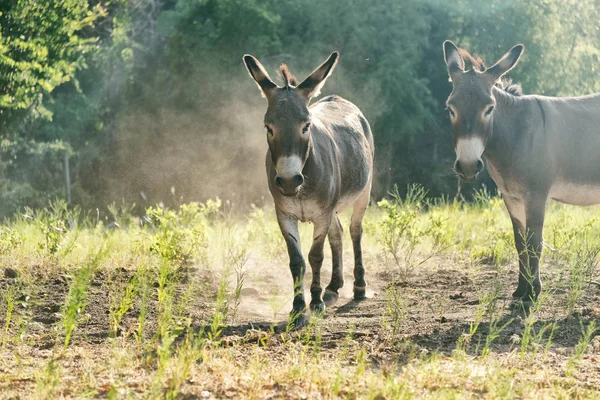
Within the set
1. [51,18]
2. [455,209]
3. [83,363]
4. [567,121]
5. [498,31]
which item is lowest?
[83,363]

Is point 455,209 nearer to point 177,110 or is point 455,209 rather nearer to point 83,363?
point 83,363

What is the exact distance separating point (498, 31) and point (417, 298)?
503 inches

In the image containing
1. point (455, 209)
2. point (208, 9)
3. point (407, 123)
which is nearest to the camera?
point (455, 209)

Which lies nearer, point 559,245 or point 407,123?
point 559,245

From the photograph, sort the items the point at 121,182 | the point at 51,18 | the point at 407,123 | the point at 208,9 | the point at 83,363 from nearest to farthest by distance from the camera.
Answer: the point at 83,363 < the point at 51,18 < the point at 407,123 < the point at 208,9 < the point at 121,182

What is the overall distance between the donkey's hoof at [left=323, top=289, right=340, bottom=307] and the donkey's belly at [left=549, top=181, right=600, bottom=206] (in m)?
2.20

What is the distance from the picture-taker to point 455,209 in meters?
11.6

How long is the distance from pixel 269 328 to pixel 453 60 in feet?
9.72

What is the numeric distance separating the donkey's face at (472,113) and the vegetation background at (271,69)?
405 inches

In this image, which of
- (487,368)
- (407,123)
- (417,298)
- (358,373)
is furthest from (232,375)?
(407,123)

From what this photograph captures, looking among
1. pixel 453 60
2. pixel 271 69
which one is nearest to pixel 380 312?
pixel 453 60

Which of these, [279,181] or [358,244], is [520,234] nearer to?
[358,244]

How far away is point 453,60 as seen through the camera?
7266 mm

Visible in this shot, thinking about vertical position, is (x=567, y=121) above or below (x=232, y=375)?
above
